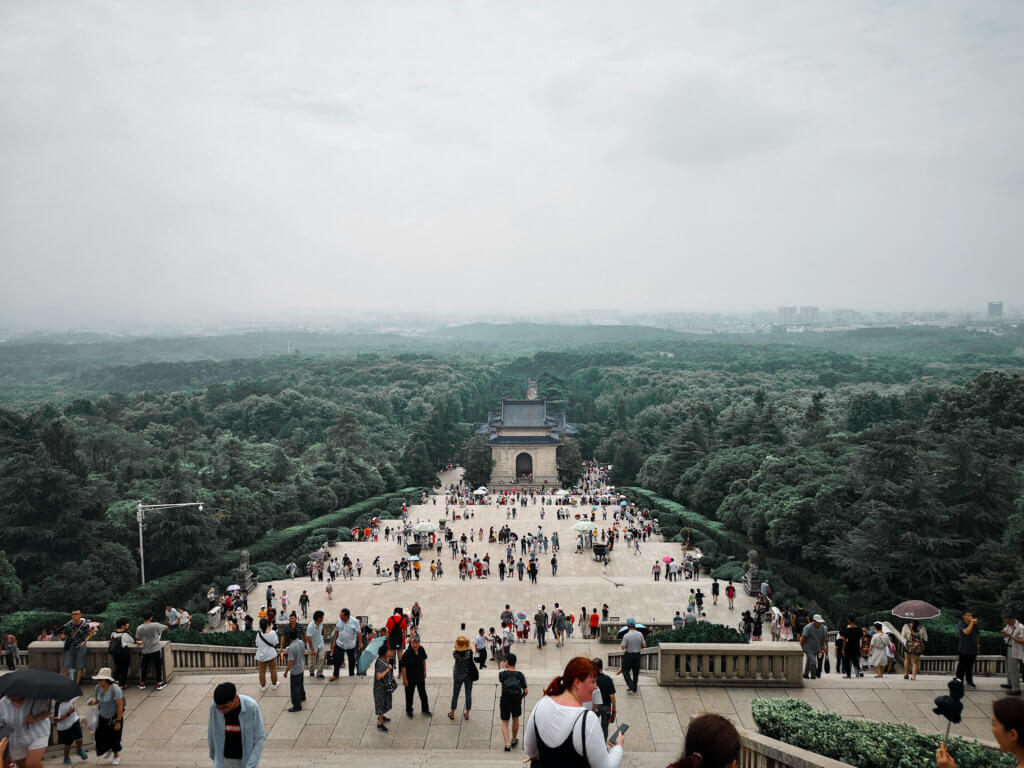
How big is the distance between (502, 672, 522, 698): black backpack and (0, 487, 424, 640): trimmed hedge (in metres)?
10.8

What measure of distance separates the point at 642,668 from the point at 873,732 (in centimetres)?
682

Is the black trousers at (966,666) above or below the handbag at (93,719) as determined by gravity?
below

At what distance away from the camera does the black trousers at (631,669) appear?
40.3 ft

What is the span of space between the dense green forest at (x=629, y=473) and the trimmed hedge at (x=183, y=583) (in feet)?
3.77

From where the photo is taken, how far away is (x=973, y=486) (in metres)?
28.8

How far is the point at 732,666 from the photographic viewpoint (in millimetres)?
12766

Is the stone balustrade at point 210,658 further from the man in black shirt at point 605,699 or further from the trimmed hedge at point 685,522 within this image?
the trimmed hedge at point 685,522

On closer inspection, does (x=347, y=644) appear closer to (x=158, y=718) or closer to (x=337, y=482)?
(x=158, y=718)

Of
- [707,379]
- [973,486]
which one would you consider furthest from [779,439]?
[707,379]

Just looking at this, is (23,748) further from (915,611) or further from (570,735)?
(915,611)

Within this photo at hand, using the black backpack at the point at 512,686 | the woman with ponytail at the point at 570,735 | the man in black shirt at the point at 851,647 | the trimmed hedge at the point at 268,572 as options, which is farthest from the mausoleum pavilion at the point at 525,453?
the woman with ponytail at the point at 570,735

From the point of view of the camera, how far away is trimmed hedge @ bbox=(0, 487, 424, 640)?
21.0 metres

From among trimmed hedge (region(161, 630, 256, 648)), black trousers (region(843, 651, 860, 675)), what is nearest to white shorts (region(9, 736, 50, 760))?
trimmed hedge (region(161, 630, 256, 648))

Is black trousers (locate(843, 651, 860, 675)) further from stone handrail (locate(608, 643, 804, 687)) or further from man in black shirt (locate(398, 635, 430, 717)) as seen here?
man in black shirt (locate(398, 635, 430, 717))
